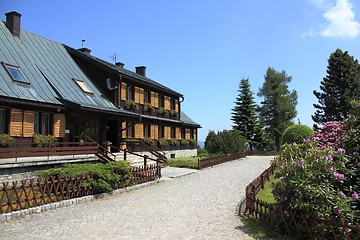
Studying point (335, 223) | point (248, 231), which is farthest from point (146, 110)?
point (335, 223)

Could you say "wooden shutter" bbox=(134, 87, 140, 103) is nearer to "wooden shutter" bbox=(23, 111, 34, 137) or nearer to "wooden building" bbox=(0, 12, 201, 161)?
"wooden building" bbox=(0, 12, 201, 161)

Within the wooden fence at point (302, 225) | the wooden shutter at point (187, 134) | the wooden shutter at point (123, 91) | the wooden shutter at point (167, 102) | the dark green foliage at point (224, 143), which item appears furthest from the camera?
the wooden shutter at point (187, 134)

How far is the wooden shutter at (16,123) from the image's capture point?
14945 millimetres

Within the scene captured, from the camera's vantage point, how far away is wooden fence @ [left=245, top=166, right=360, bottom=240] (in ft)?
19.7

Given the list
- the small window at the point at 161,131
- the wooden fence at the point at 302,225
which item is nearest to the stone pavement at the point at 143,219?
the wooden fence at the point at 302,225

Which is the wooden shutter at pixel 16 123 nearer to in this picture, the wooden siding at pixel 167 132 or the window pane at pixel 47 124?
the window pane at pixel 47 124

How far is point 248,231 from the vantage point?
7672mm

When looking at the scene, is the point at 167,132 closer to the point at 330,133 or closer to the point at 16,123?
the point at 16,123

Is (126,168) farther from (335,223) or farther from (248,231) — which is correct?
(335,223)

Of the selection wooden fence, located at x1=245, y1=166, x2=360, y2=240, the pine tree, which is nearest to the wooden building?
wooden fence, located at x1=245, y1=166, x2=360, y2=240

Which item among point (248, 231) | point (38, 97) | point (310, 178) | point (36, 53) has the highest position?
point (36, 53)

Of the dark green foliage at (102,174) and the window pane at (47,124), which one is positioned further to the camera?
the window pane at (47,124)

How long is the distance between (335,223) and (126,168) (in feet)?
29.3

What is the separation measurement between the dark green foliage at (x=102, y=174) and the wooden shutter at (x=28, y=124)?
4538 millimetres
